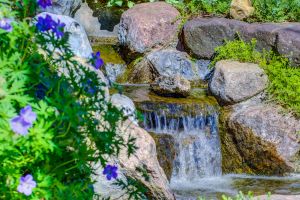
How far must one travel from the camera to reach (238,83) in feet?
26.2

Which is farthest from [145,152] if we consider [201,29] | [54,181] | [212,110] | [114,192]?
[201,29]

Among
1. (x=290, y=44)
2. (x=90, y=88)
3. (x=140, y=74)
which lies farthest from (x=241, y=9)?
(x=90, y=88)

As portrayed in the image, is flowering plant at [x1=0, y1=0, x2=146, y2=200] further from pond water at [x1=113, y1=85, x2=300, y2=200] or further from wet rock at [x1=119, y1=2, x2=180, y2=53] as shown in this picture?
wet rock at [x1=119, y1=2, x2=180, y2=53]

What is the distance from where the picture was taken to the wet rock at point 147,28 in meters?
9.80

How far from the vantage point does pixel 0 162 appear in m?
2.50

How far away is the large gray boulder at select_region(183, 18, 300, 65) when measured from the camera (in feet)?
Answer: 28.2

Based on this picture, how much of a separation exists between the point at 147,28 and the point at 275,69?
2537 millimetres

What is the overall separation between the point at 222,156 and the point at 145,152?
8.15 feet

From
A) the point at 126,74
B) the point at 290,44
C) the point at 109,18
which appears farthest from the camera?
the point at 109,18

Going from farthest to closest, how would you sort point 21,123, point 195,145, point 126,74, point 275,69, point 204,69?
point 126,74, point 204,69, point 275,69, point 195,145, point 21,123

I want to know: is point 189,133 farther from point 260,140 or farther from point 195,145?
point 260,140

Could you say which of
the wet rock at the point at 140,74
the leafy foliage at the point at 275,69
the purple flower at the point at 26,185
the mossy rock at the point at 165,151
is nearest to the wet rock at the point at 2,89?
the purple flower at the point at 26,185

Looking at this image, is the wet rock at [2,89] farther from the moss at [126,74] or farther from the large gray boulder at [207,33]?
the large gray boulder at [207,33]

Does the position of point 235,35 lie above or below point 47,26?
below
